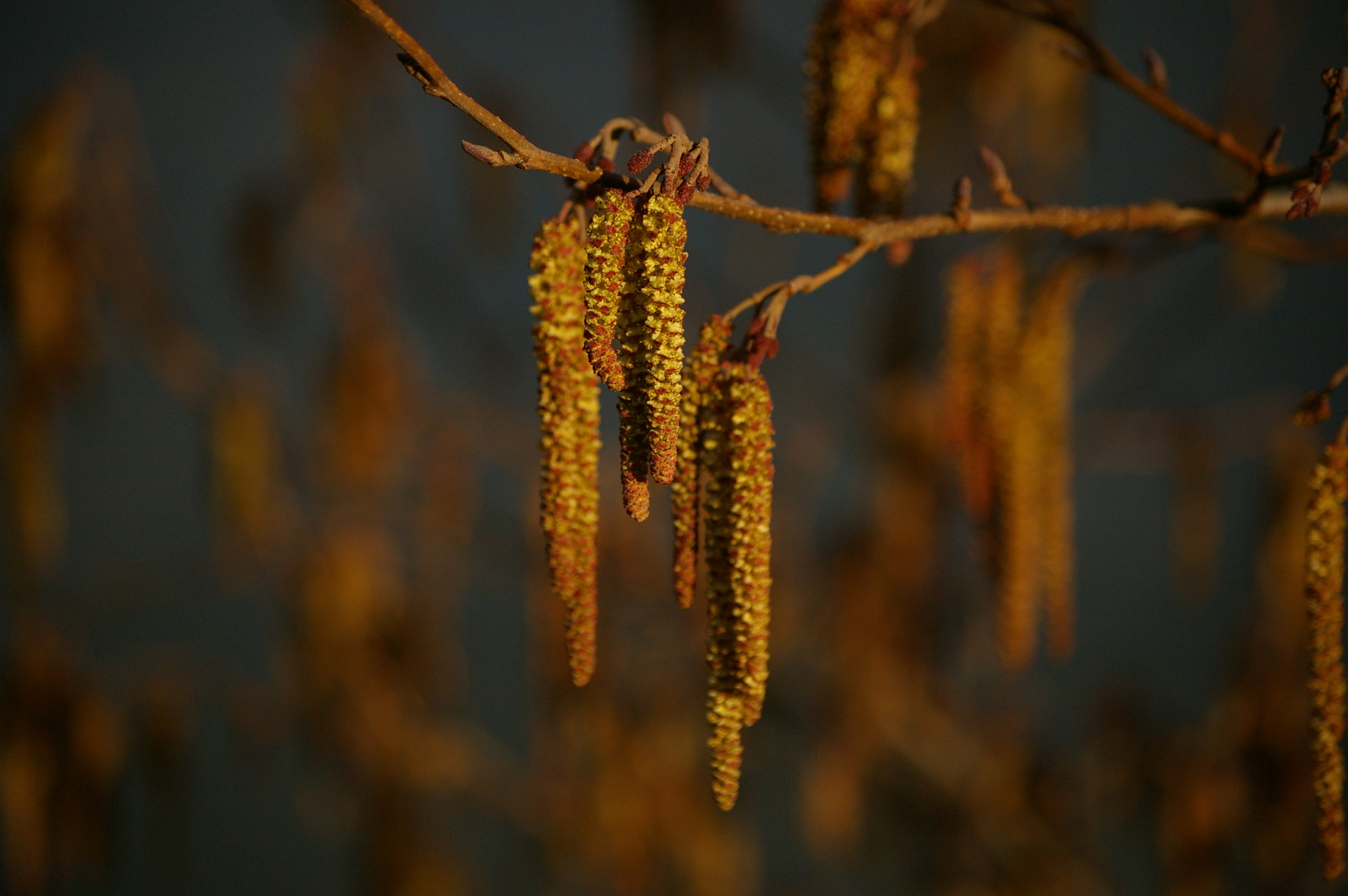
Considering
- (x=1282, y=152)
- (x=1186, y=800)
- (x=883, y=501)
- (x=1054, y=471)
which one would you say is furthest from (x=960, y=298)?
(x=1282, y=152)

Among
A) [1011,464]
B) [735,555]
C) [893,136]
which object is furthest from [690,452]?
[1011,464]

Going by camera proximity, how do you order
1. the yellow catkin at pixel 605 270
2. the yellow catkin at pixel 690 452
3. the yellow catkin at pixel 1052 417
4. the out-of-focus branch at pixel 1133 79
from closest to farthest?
the yellow catkin at pixel 605 270 < the yellow catkin at pixel 690 452 < the out-of-focus branch at pixel 1133 79 < the yellow catkin at pixel 1052 417

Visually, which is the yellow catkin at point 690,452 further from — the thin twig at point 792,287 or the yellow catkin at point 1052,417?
the yellow catkin at point 1052,417

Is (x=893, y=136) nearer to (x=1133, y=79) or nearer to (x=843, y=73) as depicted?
(x=843, y=73)

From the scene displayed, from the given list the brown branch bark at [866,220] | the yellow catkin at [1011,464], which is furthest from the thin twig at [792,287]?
the yellow catkin at [1011,464]

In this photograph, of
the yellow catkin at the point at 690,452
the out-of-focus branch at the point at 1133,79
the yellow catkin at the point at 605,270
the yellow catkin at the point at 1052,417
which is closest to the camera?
the yellow catkin at the point at 605,270

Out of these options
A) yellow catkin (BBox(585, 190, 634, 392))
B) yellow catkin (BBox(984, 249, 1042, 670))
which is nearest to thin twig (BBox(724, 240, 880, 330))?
yellow catkin (BBox(585, 190, 634, 392))
